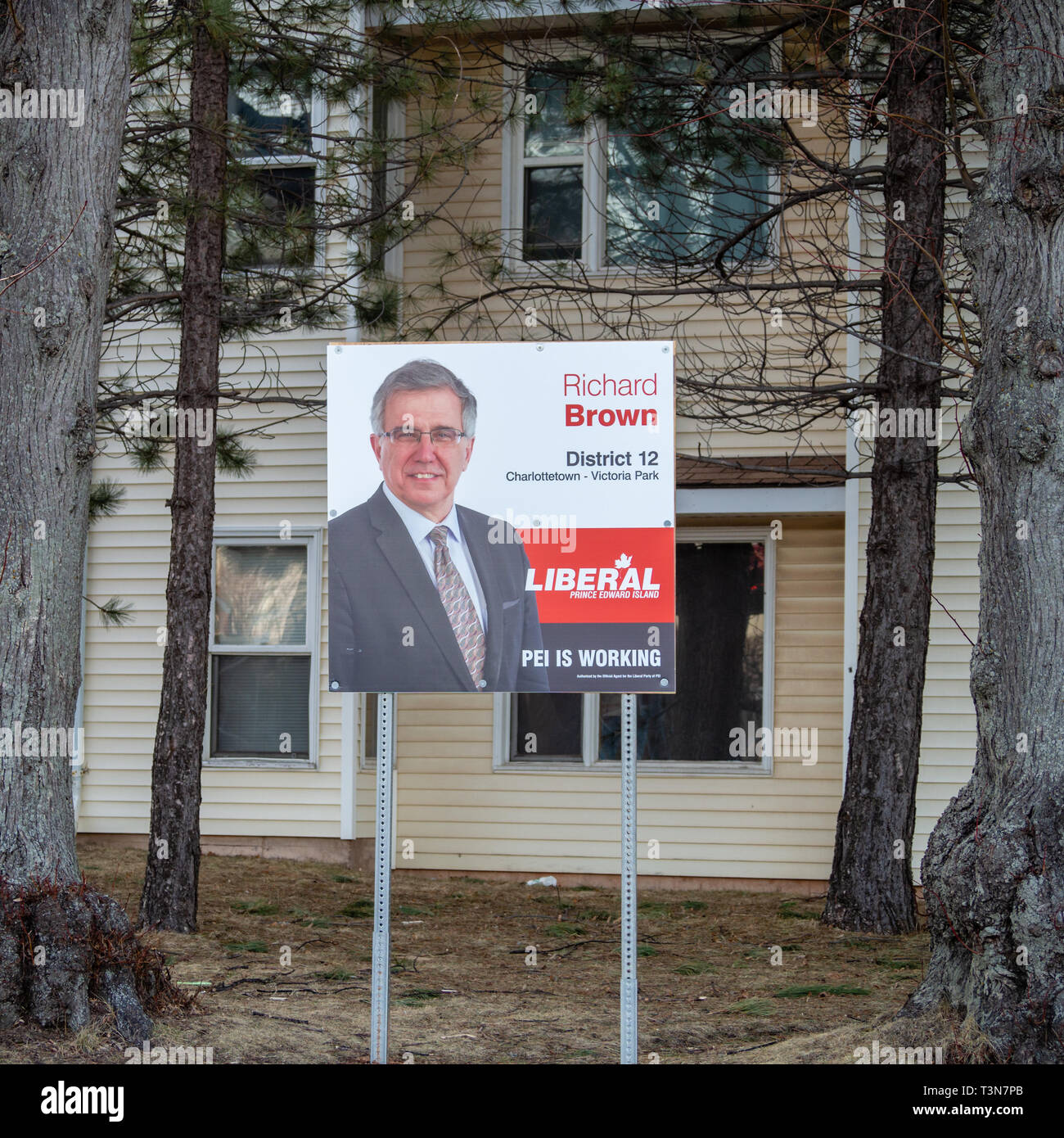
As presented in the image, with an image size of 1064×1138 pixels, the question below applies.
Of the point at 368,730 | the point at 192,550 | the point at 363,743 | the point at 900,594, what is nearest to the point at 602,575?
the point at 192,550

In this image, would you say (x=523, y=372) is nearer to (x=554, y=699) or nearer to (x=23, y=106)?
(x=23, y=106)

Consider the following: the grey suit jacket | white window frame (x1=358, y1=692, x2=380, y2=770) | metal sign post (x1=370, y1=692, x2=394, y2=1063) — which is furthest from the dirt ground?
the grey suit jacket

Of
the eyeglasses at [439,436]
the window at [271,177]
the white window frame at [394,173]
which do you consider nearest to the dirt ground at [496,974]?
the eyeglasses at [439,436]

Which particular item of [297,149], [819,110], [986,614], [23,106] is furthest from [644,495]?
[819,110]

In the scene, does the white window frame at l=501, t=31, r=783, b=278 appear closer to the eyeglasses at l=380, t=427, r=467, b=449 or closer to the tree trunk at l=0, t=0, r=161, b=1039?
the tree trunk at l=0, t=0, r=161, b=1039

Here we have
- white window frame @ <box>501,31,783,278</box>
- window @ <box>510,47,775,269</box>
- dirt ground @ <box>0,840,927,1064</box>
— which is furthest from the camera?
white window frame @ <box>501,31,783,278</box>

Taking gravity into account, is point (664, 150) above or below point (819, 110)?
below

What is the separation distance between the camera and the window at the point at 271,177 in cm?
827

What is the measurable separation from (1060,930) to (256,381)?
26.3ft

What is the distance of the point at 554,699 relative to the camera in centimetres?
1079

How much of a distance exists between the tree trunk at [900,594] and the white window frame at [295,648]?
448 cm

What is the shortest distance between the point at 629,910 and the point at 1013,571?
2018 mm

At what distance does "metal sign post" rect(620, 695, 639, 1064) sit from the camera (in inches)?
189

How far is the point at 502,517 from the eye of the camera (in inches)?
204
